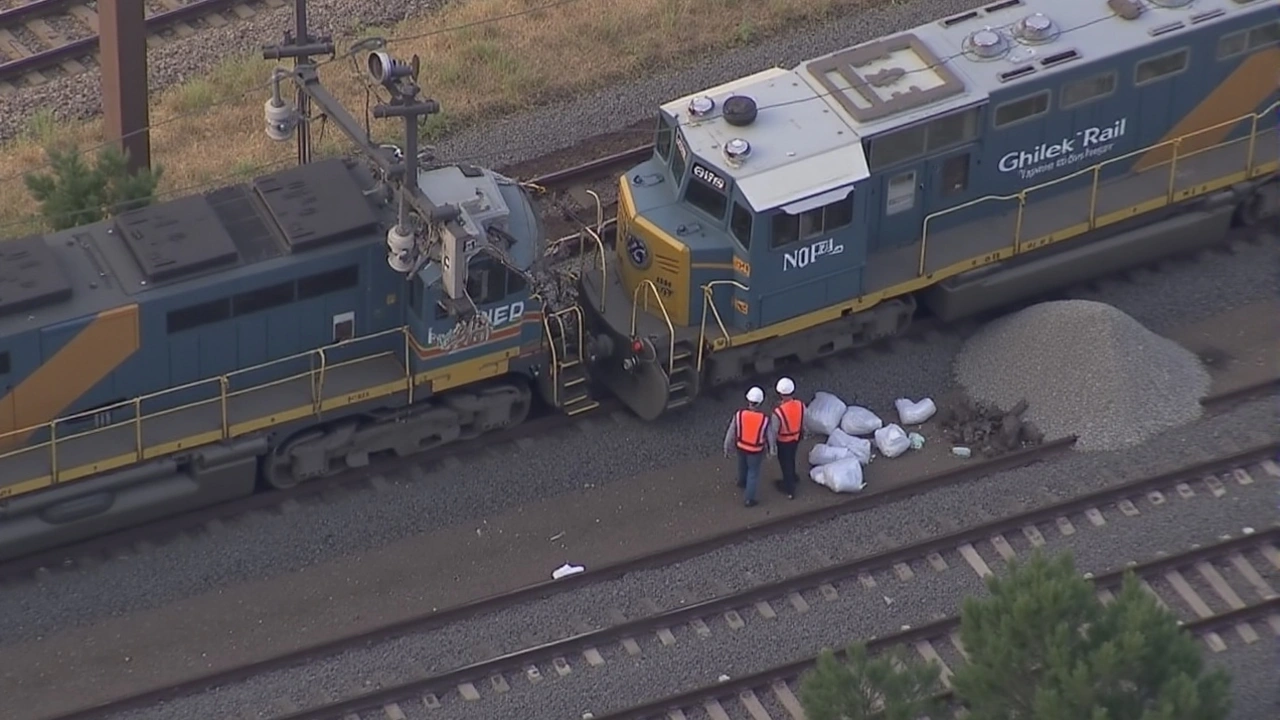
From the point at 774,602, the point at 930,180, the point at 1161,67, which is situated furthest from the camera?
the point at 1161,67

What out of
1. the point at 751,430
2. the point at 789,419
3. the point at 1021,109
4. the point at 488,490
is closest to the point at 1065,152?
the point at 1021,109

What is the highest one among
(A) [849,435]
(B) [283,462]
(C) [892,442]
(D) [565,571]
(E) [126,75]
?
(E) [126,75]

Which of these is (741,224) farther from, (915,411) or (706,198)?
(915,411)

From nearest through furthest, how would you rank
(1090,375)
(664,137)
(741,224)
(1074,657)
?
(1074,657) → (741,224) → (1090,375) → (664,137)

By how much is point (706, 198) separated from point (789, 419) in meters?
2.75

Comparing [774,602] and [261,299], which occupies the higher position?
[261,299]

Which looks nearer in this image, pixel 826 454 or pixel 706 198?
pixel 826 454

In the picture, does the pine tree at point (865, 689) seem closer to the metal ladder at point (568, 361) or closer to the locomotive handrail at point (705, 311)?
the locomotive handrail at point (705, 311)

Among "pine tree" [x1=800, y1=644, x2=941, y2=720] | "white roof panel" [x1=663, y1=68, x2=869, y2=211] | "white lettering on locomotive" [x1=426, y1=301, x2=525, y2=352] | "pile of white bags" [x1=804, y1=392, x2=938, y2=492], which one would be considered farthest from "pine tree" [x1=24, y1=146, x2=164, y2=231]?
"pine tree" [x1=800, y1=644, x2=941, y2=720]

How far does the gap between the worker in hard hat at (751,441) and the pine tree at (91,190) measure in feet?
22.6

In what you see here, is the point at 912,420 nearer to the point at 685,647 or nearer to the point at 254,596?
the point at 685,647

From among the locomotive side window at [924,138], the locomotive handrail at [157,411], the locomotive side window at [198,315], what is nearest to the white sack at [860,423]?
the locomotive side window at [924,138]

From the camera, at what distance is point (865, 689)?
61.9ft

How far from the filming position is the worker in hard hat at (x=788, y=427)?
22766 mm
